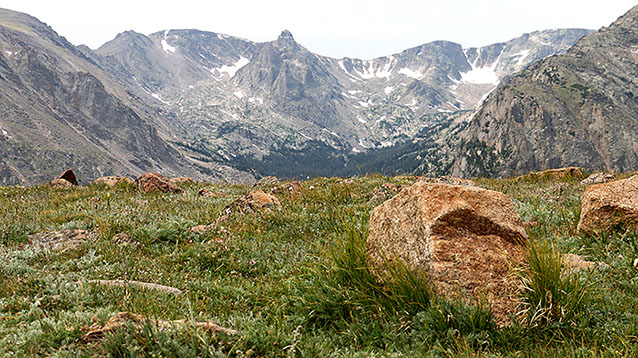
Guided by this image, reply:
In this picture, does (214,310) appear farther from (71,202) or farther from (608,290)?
(71,202)

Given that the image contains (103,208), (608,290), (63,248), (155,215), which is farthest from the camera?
(103,208)

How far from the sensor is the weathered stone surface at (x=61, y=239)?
27.4 feet

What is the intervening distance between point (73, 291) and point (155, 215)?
212 inches

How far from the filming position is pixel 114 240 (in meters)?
8.61

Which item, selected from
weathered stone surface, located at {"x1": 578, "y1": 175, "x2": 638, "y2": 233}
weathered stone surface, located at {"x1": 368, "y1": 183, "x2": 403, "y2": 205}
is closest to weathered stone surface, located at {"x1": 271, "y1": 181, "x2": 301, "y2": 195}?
weathered stone surface, located at {"x1": 368, "y1": 183, "x2": 403, "y2": 205}

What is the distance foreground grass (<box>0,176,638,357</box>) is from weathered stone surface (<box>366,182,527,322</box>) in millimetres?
283

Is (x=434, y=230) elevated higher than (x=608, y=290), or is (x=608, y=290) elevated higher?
(x=434, y=230)

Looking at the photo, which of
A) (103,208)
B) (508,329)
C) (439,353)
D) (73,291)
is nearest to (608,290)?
(508,329)

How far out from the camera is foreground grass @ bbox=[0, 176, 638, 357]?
3.78 m

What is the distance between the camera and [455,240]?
5.03m

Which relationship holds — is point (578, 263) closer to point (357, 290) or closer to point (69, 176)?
point (357, 290)

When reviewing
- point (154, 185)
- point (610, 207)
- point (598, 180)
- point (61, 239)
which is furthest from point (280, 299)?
point (598, 180)

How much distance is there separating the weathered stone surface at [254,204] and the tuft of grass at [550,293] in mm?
7891

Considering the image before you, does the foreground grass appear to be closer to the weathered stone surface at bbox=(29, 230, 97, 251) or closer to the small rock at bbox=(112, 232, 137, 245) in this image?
the small rock at bbox=(112, 232, 137, 245)
